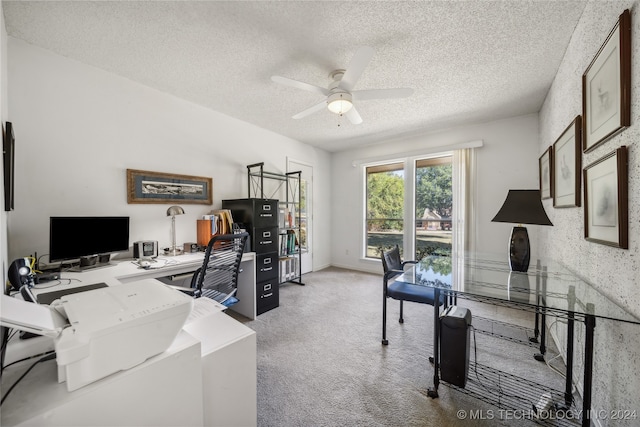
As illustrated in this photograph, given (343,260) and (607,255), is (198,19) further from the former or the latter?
(343,260)

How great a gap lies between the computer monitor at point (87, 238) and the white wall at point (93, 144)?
0.32 metres

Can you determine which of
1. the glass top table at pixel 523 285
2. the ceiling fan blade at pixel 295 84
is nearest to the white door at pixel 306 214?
the ceiling fan blade at pixel 295 84

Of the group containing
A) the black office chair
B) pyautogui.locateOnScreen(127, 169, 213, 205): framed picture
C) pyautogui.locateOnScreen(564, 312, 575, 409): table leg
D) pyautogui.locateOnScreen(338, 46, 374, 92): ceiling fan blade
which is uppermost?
pyautogui.locateOnScreen(338, 46, 374, 92): ceiling fan blade

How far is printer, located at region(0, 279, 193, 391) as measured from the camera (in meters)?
0.65

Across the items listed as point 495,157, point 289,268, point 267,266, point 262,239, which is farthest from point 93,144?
point 495,157

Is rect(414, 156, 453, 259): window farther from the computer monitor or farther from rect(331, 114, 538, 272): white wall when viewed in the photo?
the computer monitor

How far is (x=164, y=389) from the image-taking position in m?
0.81

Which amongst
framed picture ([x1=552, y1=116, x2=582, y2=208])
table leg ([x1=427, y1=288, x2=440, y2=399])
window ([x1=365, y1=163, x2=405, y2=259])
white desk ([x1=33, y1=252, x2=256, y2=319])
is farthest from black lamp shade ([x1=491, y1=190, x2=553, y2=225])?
white desk ([x1=33, y1=252, x2=256, y2=319])

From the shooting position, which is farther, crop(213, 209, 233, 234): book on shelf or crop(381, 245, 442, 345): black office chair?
crop(213, 209, 233, 234): book on shelf

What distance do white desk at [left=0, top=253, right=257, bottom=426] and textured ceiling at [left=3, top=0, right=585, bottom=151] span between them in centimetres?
191

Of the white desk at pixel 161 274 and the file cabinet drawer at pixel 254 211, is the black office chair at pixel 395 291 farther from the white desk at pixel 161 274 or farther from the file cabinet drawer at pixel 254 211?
the file cabinet drawer at pixel 254 211

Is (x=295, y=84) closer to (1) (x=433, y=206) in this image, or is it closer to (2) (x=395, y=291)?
(2) (x=395, y=291)

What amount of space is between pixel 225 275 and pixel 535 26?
2.96 meters

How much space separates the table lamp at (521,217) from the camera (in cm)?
206
